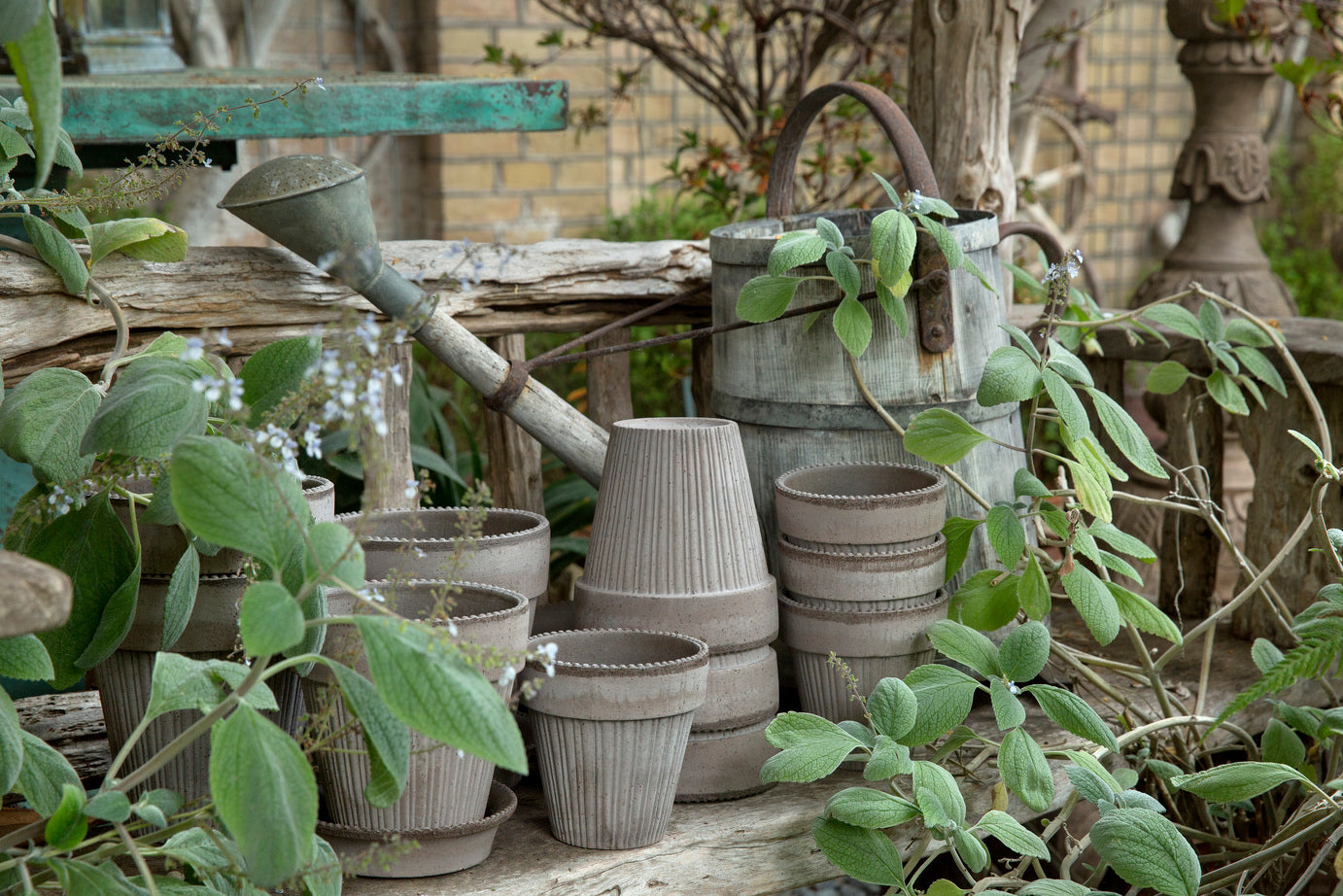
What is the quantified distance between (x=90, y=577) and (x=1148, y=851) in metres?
0.82

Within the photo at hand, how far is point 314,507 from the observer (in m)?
0.99

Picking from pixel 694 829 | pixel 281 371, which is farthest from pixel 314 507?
pixel 694 829

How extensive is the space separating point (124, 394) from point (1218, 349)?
1221 mm

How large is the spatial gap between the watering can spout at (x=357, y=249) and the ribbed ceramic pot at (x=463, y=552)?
0.18 metres

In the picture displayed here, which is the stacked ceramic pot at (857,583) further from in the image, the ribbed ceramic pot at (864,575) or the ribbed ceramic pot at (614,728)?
the ribbed ceramic pot at (614,728)

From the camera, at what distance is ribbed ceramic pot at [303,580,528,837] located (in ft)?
3.12

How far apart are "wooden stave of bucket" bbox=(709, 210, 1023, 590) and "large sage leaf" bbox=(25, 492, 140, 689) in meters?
0.68

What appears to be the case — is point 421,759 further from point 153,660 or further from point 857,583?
point 857,583

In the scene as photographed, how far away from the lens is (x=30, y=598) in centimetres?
59

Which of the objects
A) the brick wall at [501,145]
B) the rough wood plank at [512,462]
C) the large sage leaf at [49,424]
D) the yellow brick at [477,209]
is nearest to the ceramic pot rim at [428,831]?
the large sage leaf at [49,424]

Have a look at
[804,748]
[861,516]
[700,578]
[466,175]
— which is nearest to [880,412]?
[861,516]

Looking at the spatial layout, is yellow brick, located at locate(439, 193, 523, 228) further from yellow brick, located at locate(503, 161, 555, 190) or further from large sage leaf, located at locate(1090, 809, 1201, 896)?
large sage leaf, located at locate(1090, 809, 1201, 896)

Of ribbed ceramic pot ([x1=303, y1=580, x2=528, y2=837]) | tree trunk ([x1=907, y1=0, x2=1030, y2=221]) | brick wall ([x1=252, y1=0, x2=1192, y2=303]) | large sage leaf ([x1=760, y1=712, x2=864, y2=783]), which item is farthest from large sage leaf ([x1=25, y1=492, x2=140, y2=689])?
brick wall ([x1=252, y1=0, x2=1192, y2=303])

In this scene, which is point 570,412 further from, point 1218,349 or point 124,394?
point 1218,349
